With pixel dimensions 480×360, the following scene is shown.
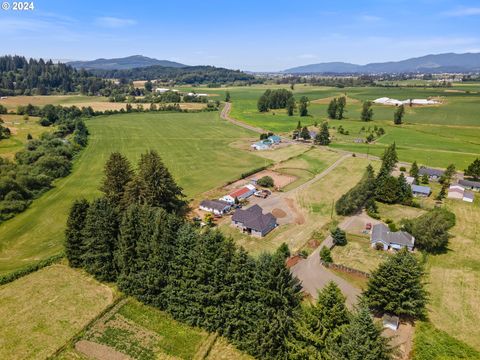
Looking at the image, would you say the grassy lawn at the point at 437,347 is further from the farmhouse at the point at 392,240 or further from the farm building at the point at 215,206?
the farm building at the point at 215,206

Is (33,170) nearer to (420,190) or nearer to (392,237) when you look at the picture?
(392,237)

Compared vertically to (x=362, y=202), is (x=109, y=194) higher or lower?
higher

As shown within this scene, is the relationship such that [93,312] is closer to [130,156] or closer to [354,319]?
[354,319]

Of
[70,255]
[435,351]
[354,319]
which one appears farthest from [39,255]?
[435,351]

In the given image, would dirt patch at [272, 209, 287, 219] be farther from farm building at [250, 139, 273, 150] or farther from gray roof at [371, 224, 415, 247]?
farm building at [250, 139, 273, 150]

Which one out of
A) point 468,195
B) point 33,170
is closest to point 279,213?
point 468,195

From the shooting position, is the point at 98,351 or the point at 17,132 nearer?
the point at 98,351
